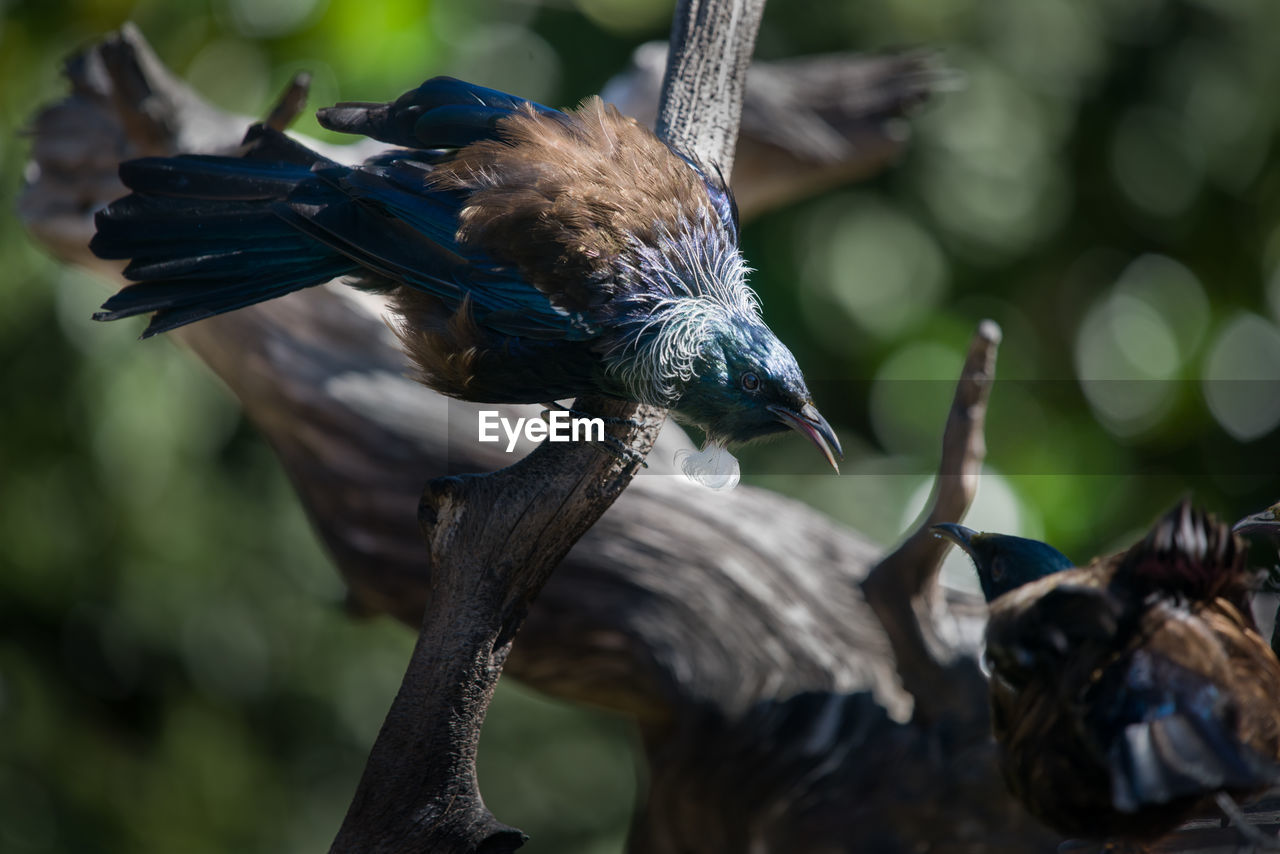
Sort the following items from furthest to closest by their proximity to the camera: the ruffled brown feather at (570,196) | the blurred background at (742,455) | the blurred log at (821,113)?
the blurred background at (742,455) → the blurred log at (821,113) → the ruffled brown feather at (570,196)

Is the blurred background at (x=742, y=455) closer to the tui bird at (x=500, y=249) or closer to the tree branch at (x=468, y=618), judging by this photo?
the tui bird at (x=500, y=249)

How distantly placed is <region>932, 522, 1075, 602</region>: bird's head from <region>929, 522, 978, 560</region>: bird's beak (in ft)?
0.03

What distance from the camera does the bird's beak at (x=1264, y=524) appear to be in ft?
4.71

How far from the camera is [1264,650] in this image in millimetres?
1146

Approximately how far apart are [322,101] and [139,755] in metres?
1.98

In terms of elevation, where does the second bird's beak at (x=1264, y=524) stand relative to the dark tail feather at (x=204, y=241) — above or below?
below

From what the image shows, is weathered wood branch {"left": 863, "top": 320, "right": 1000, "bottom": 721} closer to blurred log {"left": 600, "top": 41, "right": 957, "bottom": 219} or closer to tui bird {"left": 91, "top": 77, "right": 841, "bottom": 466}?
tui bird {"left": 91, "top": 77, "right": 841, "bottom": 466}

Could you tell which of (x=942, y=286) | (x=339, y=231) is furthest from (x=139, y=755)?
(x=942, y=286)

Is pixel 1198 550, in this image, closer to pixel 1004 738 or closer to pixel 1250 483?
pixel 1004 738

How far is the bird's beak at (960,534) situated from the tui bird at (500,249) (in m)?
0.25

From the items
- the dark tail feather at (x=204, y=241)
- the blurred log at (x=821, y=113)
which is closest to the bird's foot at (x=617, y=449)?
the dark tail feather at (x=204, y=241)

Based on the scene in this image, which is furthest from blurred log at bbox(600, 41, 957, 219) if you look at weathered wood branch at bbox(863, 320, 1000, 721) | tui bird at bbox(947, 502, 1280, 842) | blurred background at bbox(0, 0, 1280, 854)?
tui bird at bbox(947, 502, 1280, 842)

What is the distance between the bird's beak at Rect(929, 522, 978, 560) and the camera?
4.74ft

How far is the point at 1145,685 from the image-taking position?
3.50 ft
